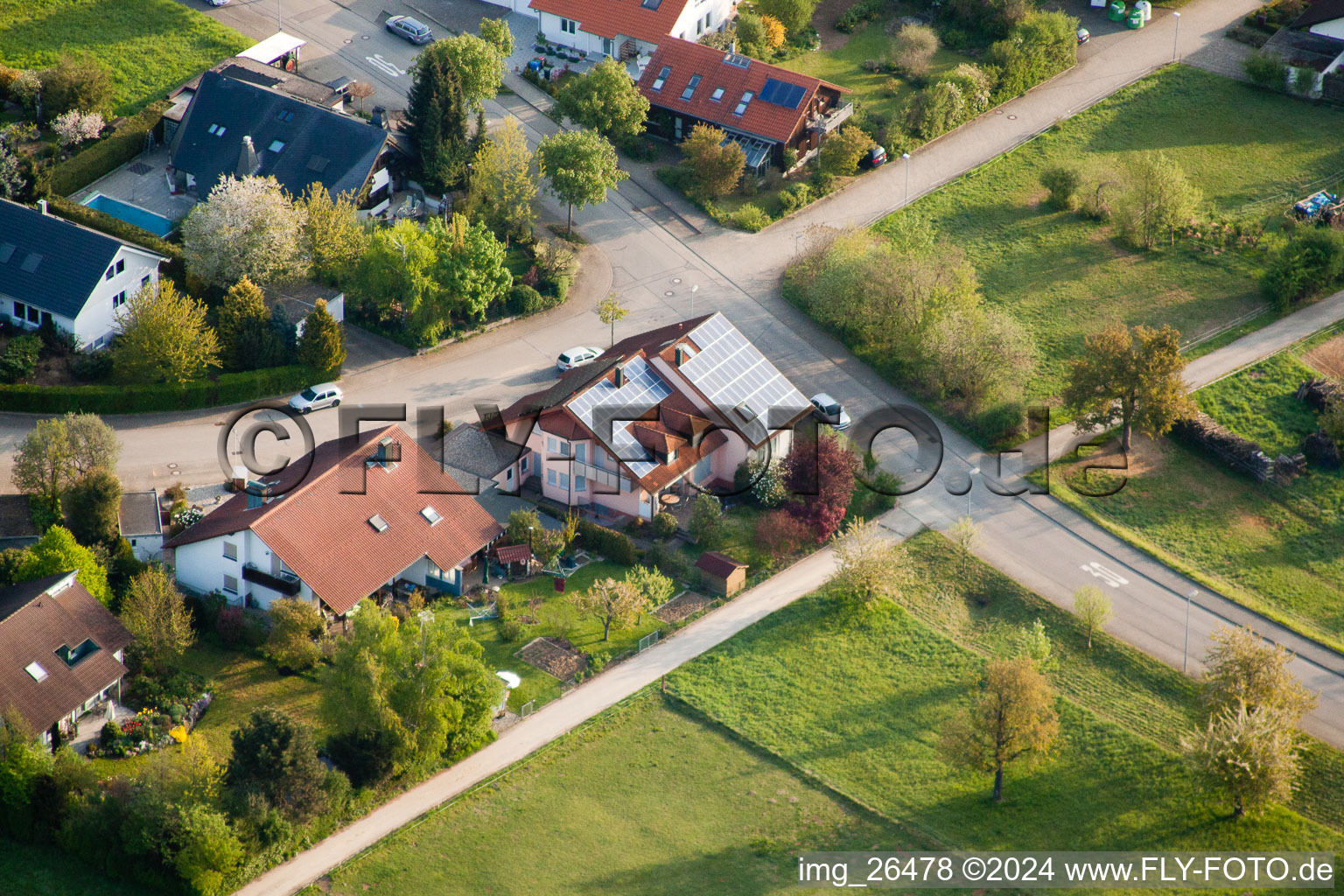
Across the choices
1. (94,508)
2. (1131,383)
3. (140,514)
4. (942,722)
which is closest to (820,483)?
(942,722)

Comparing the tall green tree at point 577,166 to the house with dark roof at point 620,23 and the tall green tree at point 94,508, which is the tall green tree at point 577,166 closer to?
the house with dark roof at point 620,23

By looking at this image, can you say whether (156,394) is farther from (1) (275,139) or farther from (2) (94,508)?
(1) (275,139)

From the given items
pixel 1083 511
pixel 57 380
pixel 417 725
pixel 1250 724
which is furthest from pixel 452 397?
pixel 1250 724

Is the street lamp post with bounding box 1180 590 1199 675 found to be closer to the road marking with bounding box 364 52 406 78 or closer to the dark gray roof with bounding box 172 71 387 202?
the dark gray roof with bounding box 172 71 387 202

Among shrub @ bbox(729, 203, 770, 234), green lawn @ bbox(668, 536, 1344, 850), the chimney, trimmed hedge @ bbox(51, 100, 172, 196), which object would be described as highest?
the chimney

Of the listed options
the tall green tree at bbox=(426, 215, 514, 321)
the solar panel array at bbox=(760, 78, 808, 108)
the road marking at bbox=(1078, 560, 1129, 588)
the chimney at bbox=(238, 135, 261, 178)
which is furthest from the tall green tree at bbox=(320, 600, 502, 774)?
the solar panel array at bbox=(760, 78, 808, 108)

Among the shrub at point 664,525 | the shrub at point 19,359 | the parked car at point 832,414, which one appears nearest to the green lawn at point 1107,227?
the parked car at point 832,414
